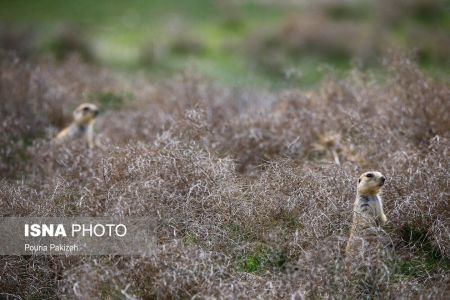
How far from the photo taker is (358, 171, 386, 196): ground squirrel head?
6801mm

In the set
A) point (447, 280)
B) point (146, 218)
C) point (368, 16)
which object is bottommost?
point (447, 280)

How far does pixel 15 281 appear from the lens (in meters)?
6.31

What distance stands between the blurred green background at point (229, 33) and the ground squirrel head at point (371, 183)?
10.6 m

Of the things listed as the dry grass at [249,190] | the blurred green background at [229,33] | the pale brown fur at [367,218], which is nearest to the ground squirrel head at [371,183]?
the pale brown fur at [367,218]

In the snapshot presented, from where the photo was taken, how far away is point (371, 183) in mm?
6844

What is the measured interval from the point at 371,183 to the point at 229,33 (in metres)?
17.5

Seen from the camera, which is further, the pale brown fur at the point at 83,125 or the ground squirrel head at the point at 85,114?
the ground squirrel head at the point at 85,114

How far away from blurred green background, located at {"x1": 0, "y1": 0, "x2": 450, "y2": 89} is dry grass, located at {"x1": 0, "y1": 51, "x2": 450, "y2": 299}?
23.8 feet

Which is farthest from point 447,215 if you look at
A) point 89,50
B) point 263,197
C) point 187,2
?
point 187,2

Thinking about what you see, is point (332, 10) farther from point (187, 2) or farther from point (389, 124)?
point (389, 124)

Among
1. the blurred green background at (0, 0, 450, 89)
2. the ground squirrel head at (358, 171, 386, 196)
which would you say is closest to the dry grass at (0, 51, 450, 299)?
the ground squirrel head at (358, 171, 386, 196)

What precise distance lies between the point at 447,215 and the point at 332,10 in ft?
63.2

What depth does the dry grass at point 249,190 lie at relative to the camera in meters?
5.75

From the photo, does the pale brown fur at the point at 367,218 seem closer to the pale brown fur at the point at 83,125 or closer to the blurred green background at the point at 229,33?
the pale brown fur at the point at 83,125
